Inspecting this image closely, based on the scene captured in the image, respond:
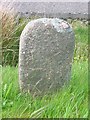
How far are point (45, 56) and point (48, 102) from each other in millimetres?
426

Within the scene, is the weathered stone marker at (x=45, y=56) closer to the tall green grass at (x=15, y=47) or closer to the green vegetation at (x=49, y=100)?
the green vegetation at (x=49, y=100)

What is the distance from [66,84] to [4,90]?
0.54 metres

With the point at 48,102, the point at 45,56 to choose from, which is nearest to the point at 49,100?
the point at 48,102

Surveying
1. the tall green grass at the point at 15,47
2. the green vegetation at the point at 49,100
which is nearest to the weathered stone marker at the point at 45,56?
the green vegetation at the point at 49,100

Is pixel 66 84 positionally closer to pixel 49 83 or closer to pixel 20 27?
pixel 49 83

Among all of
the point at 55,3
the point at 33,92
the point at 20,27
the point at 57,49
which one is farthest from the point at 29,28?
the point at 55,3

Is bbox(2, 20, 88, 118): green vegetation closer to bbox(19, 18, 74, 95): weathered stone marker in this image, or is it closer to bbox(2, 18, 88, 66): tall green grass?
bbox(19, 18, 74, 95): weathered stone marker

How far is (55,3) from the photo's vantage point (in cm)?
907

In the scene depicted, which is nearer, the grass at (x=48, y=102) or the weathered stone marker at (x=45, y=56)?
the grass at (x=48, y=102)

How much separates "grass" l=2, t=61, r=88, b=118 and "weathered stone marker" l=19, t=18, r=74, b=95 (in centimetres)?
10

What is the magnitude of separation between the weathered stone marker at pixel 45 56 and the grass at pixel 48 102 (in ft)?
0.33

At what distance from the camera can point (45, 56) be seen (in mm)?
3949

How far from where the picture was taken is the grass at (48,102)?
3.51 meters

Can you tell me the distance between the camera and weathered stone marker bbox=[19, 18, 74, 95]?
3.94 m
